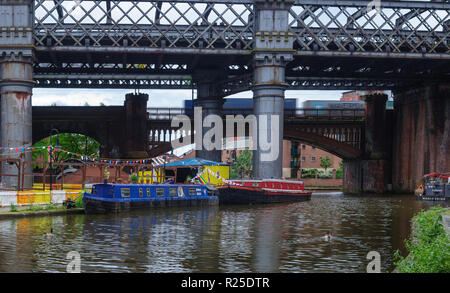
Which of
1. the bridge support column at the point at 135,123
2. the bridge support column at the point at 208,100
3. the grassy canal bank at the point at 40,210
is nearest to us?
the grassy canal bank at the point at 40,210

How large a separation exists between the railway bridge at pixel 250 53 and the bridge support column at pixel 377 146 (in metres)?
8.89

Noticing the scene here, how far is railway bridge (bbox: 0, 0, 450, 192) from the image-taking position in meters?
64.5

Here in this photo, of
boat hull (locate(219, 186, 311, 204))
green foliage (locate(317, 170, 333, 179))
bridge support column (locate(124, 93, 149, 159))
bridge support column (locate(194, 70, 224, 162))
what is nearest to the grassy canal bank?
boat hull (locate(219, 186, 311, 204))

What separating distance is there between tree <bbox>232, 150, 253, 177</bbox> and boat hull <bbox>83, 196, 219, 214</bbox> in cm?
12856

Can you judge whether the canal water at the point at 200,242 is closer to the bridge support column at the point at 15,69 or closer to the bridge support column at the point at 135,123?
the bridge support column at the point at 15,69

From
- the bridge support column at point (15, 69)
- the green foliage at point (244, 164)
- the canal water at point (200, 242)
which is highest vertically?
the bridge support column at point (15, 69)

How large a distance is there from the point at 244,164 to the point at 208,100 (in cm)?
11646

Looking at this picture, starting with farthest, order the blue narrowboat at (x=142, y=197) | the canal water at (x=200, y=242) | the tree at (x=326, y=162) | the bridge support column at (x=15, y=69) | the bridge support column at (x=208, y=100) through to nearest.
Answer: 1. the tree at (x=326, y=162)
2. the bridge support column at (x=208, y=100)
3. the bridge support column at (x=15, y=69)
4. the blue narrowboat at (x=142, y=197)
5. the canal water at (x=200, y=242)

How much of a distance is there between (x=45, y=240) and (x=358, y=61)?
2053 inches

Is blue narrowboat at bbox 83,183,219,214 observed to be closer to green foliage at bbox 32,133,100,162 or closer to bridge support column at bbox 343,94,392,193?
bridge support column at bbox 343,94,392,193

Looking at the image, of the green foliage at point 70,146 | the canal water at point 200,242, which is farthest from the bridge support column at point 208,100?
the green foliage at point 70,146

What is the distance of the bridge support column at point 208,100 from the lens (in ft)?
260

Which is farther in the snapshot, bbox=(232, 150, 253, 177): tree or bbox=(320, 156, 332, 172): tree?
bbox=(232, 150, 253, 177): tree

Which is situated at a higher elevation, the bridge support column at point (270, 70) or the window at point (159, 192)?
the bridge support column at point (270, 70)
